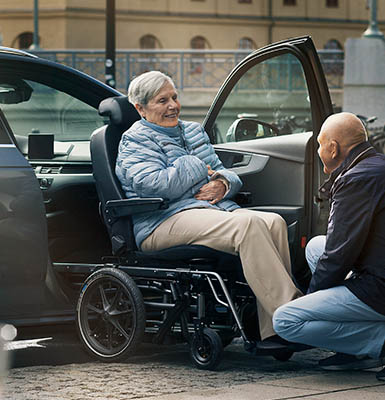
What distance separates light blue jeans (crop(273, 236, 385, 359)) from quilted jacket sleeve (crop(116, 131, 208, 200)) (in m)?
0.88

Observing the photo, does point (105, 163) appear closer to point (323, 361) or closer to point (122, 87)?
point (323, 361)

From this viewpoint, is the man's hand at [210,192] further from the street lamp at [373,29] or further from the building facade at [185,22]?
the building facade at [185,22]

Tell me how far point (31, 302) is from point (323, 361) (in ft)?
5.17

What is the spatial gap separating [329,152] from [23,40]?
60998 mm

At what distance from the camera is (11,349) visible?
639 centimetres

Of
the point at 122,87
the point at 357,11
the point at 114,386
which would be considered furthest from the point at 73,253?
the point at 357,11

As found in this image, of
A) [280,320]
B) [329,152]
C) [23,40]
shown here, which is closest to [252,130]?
[329,152]

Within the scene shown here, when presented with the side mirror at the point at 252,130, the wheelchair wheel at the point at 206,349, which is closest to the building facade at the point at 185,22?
the side mirror at the point at 252,130

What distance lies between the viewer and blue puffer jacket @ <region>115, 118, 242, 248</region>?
5711 millimetres

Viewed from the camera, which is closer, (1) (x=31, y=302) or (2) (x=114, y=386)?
(2) (x=114, y=386)

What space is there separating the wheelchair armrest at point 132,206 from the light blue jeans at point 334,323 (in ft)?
2.78

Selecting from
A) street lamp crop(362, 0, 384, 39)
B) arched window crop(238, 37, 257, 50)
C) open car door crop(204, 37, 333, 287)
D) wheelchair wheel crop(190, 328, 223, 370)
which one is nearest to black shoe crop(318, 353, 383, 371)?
wheelchair wheel crop(190, 328, 223, 370)

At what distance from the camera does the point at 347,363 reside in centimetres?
530

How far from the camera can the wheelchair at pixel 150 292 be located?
5551 millimetres
